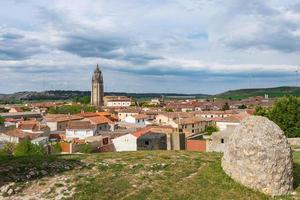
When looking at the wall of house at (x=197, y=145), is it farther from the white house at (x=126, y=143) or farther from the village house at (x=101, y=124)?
the village house at (x=101, y=124)

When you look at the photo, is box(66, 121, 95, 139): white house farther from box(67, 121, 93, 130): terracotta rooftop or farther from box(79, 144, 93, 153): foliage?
box(79, 144, 93, 153): foliage

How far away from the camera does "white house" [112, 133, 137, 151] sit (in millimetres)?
61537

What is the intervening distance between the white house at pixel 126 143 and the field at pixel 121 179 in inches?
1552

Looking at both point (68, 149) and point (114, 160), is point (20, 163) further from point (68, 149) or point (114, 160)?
point (68, 149)

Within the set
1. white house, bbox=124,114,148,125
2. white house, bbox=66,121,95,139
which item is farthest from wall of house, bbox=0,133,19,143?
white house, bbox=124,114,148,125

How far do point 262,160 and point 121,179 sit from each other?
6049mm

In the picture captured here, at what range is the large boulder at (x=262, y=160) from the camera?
17.5 meters

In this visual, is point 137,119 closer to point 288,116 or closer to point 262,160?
point 288,116

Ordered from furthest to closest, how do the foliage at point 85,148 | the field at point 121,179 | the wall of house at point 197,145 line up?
1. the foliage at point 85,148
2. the wall of house at point 197,145
3. the field at point 121,179

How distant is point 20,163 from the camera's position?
807 inches

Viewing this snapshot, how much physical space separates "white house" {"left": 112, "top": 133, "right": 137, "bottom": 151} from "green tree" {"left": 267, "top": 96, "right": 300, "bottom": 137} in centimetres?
1963

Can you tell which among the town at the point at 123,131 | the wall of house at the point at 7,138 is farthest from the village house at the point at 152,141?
the wall of house at the point at 7,138

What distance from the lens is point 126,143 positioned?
6303 centimetres

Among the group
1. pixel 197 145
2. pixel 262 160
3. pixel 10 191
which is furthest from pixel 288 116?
pixel 10 191
